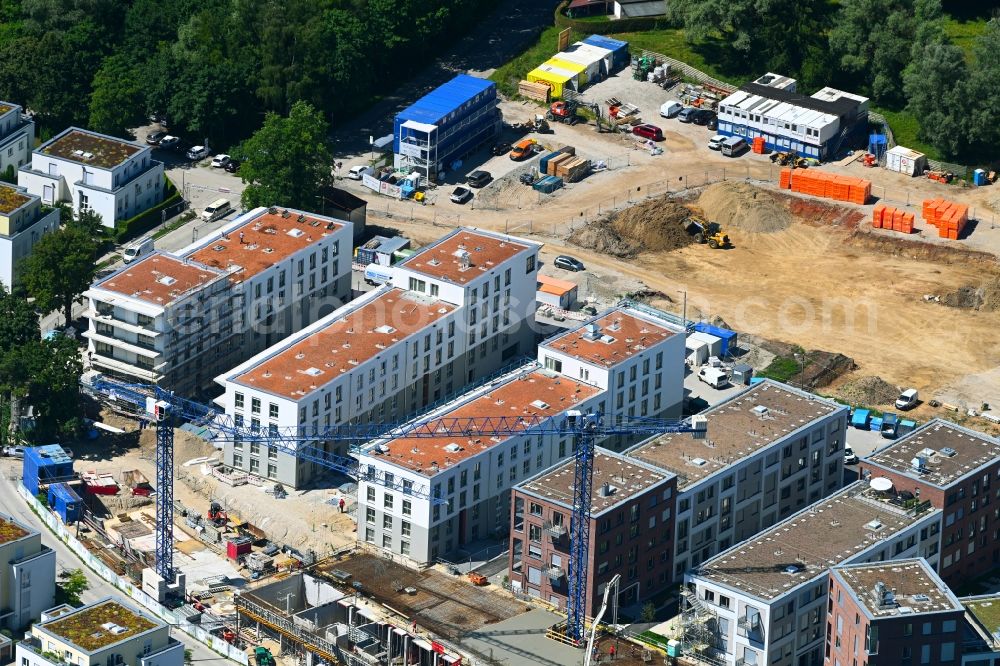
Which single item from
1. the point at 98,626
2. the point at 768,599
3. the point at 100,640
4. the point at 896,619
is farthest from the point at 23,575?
the point at 896,619

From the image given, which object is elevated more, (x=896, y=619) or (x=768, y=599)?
(x=896, y=619)

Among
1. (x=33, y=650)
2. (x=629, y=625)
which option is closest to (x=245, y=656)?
(x=33, y=650)

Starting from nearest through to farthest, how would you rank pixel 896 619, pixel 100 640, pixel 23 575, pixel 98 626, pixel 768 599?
pixel 100 640
pixel 896 619
pixel 98 626
pixel 768 599
pixel 23 575

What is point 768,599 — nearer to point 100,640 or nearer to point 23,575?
point 100,640

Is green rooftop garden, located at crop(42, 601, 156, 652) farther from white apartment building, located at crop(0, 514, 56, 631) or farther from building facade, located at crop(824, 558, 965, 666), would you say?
building facade, located at crop(824, 558, 965, 666)

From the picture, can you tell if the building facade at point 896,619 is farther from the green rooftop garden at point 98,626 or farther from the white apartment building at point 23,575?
the white apartment building at point 23,575

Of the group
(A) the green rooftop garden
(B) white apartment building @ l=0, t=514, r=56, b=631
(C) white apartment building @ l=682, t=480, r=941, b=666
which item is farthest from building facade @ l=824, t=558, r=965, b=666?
(B) white apartment building @ l=0, t=514, r=56, b=631

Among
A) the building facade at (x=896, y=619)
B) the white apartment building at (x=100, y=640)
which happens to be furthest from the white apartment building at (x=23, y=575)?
the building facade at (x=896, y=619)
